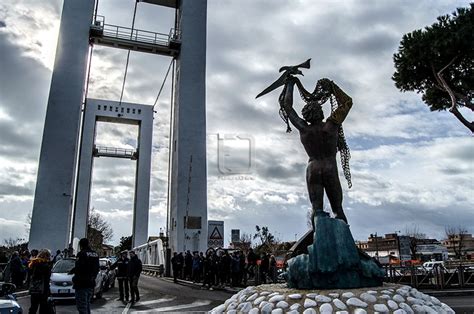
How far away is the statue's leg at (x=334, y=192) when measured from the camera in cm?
711

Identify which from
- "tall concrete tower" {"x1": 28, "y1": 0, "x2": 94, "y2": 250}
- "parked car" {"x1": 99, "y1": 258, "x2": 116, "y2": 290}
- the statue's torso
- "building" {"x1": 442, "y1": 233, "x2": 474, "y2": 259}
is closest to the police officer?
the statue's torso

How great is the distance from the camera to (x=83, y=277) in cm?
684

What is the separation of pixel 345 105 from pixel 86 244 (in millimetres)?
5179

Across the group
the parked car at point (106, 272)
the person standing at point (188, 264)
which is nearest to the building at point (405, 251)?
the person standing at point (188, 264)

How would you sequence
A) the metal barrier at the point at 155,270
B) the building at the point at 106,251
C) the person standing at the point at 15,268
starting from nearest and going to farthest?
the person standing at the point at 15,268
the metal barrier at the point at 155,270
the building at the point at 106,251

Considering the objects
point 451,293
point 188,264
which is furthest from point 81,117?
point 451,293

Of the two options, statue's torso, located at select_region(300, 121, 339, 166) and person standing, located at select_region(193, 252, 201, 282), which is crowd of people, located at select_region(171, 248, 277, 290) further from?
statue's torso, located at select_region(300, 121, 339, 166)

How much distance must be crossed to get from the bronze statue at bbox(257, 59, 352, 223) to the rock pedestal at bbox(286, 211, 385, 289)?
1.93 feet

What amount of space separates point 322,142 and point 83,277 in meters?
4.61

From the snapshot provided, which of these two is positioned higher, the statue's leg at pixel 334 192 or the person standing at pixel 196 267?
the statue's leg at pixel 334 192

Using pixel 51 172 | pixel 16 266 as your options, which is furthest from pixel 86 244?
pixel 51 172

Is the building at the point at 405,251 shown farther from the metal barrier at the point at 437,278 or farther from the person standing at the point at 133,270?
the person standing at the point at 133,270

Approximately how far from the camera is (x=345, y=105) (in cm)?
743

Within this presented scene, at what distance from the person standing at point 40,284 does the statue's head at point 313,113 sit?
17.5 ft
